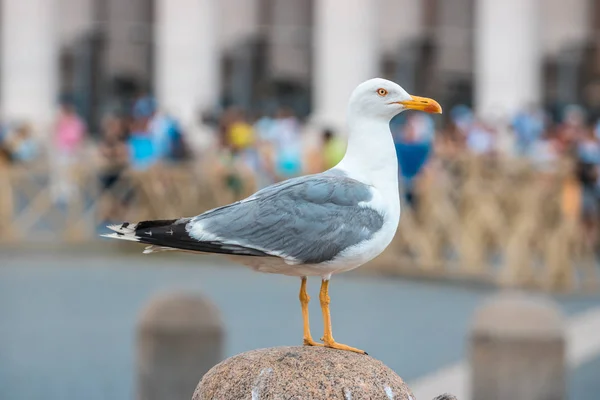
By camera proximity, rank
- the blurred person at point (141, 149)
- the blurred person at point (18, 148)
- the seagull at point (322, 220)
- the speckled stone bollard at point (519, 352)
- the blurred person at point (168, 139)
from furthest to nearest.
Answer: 1. the blurred person at point (18, 148)
2. the blurred person at point (168, 139)
3. the blurred person at point (141, 149)
4. the speckled stone bollard at point (519, 352)
5. the seagull at point (322, 220)

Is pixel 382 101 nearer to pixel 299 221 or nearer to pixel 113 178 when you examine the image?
pixel 299 221

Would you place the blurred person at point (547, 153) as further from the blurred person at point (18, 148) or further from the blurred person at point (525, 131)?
the blurred person at point (18, 148)

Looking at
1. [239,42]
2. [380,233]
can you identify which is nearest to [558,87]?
[239,42]

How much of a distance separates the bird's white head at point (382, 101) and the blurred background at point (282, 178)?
11.5 ft

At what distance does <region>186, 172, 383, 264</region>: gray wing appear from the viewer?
20.0 feet

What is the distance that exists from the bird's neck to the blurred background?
3.44 m

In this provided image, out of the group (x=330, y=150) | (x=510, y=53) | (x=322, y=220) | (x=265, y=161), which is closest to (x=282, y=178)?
(x=265, y=161)

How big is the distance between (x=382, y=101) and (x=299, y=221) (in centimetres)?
68

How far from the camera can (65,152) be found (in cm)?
2505

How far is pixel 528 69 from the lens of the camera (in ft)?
127

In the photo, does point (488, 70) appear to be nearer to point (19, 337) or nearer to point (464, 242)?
point (464, 242)

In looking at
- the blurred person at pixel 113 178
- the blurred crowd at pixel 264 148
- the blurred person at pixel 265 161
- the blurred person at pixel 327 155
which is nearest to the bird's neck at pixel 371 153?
the blurred crowd at pixel 264 148

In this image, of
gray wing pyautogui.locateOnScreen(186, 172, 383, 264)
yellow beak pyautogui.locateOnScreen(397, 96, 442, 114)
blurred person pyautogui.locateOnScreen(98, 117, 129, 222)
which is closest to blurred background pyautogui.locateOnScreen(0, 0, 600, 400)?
blurred person pyautogui.locateOnScreen(98, 117, 129, 222)

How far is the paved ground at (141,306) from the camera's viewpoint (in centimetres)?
1228
